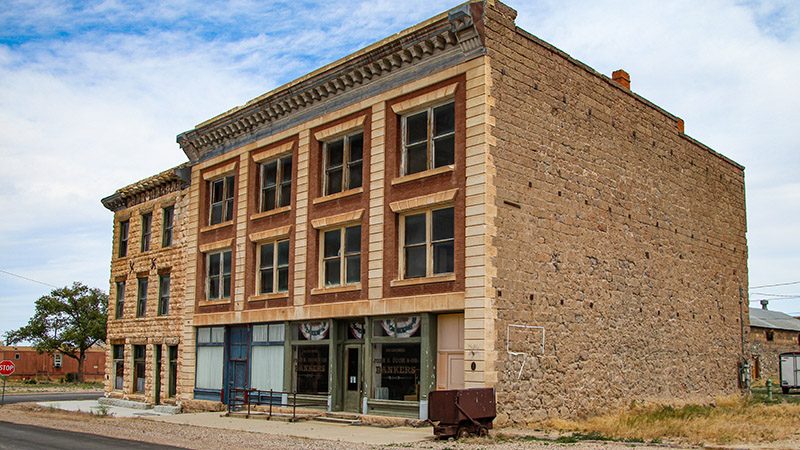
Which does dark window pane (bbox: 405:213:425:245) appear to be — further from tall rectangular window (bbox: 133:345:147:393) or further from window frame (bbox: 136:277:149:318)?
tall rectangular window (bbox: 133:345:147:393)

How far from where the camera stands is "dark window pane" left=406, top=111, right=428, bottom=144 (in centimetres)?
2414

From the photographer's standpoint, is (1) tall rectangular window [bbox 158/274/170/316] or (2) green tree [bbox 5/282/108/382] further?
(2) green tree [bbox 5/282/108/382]

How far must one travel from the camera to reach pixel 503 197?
22.0 metres

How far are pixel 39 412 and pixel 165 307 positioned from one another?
6.44m

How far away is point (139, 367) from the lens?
37438 mm

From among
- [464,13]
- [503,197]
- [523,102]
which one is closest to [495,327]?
[503,197]

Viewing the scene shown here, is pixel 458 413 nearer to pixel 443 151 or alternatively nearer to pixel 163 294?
pixel 443 151

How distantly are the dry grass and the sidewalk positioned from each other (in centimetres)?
380

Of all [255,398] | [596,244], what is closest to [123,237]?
[255,398]

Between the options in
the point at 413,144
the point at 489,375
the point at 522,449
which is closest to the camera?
the point at 522,449

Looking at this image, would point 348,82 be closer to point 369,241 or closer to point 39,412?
point 369,241

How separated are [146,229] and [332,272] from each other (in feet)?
49.5

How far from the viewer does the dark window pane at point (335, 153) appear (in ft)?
89.5

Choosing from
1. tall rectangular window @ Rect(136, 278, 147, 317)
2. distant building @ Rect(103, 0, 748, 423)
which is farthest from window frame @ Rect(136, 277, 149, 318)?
distant building @ Rect(103, 0, 748, 423)
